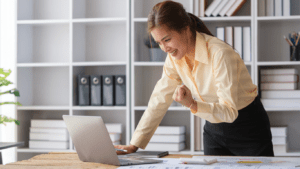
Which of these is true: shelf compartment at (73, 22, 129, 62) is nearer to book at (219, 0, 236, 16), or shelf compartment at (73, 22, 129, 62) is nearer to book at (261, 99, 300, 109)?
book at (219, 0, 236, 16)

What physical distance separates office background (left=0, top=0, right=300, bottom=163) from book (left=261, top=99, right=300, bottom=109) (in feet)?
0.14

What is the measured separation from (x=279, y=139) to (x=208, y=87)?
1.38m

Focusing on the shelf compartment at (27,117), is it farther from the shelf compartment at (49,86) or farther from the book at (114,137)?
the book at (114,137)

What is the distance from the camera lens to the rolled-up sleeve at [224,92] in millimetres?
1200

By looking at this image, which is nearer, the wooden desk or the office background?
the wooden desk

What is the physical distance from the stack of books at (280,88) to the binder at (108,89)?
1.17 meters

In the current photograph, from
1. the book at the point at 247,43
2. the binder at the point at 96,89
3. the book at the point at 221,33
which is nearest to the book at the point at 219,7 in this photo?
the book at the point at 221,33

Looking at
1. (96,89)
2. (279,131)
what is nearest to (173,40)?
(96,89)

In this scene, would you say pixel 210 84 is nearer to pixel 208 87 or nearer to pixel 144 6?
pixel 208 87

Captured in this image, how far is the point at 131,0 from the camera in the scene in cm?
268

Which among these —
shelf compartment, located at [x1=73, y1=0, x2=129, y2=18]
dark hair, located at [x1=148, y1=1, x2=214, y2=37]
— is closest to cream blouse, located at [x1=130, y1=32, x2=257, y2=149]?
dark hair, located at [x1=148, y1=1, x2=214, y2=37]

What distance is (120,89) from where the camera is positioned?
2705 millimetres

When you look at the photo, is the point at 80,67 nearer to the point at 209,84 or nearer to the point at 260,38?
the point at 260,38

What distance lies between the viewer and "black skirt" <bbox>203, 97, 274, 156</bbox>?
1549 millimetres
